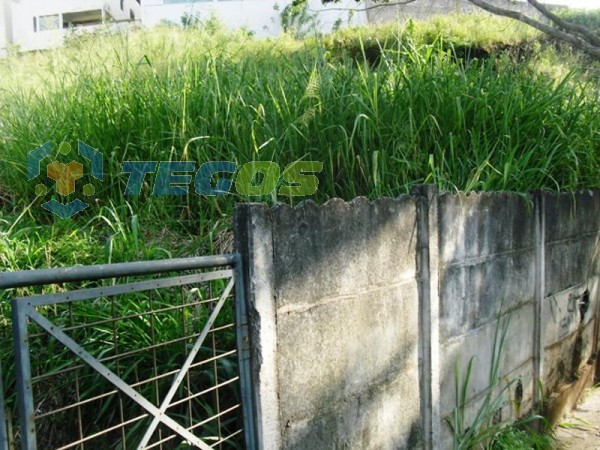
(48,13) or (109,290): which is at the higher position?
(48,13)

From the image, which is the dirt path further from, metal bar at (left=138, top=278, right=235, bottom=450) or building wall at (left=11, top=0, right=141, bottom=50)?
building wall at (left=11, top=0, right=141, bottom=50)

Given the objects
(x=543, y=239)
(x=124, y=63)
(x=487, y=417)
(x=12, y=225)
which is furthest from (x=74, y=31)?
(x=487, y=417)

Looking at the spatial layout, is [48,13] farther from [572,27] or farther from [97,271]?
[97,271]

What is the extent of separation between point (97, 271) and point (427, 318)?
5.44 feet

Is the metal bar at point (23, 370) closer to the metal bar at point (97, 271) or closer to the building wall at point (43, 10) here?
the metal bar at point (97, 271)

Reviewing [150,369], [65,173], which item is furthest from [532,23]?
[150,369]

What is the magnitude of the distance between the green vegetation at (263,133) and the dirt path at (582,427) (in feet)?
5.22

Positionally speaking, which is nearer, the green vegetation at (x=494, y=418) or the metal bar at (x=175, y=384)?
the metal bar at (x=175, y=384)

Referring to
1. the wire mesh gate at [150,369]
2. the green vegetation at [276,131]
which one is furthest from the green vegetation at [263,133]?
the wire mesh gate at [150,369]

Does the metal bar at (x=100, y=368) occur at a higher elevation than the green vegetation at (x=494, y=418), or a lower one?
higher

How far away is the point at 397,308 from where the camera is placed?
2.53m

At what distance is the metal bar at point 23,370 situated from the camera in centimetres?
132

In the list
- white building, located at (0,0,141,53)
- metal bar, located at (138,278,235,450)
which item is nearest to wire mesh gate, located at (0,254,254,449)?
metal bar, located at (138,278,235,450)
